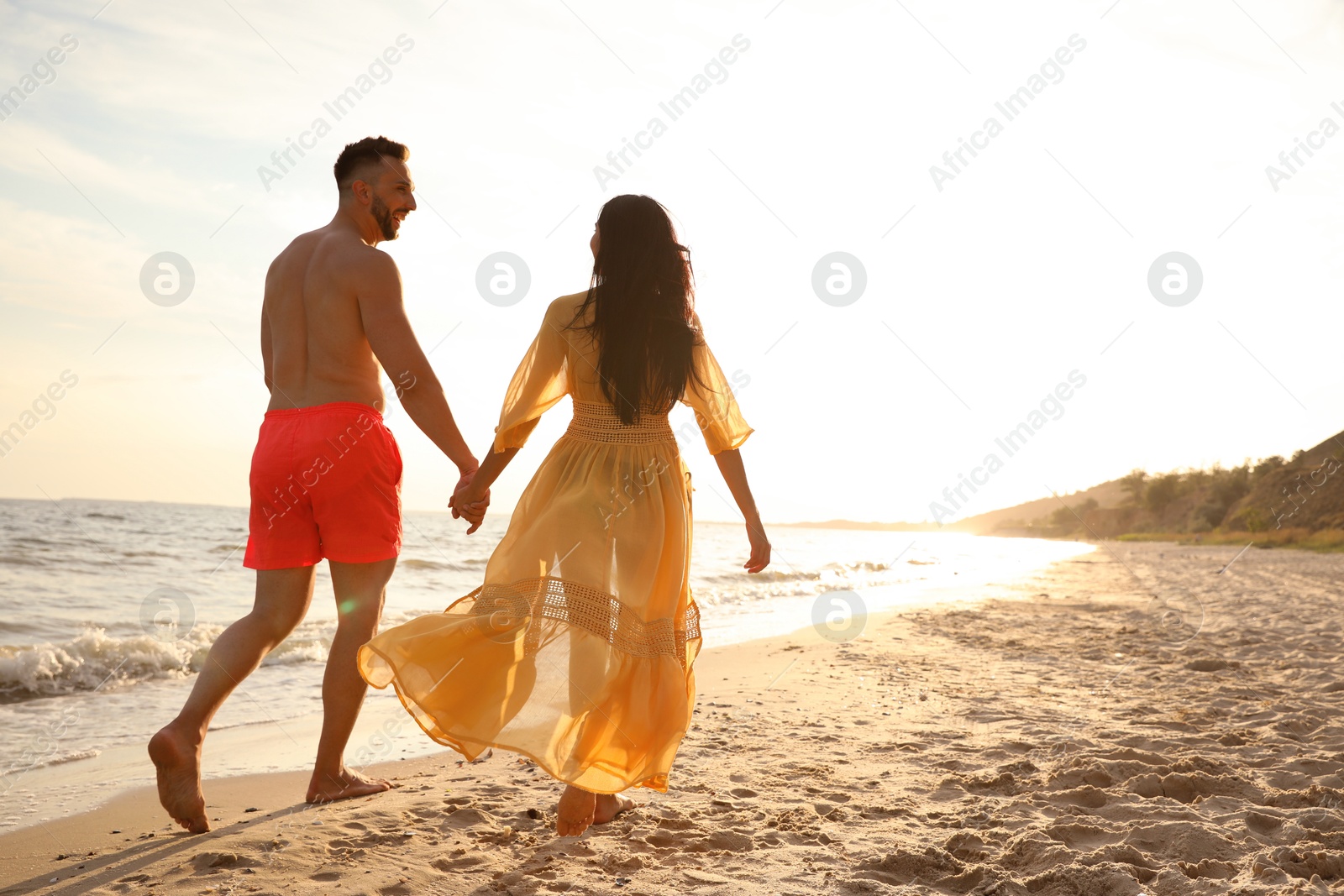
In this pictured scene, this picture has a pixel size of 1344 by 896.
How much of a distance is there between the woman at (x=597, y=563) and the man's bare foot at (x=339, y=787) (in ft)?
2.31

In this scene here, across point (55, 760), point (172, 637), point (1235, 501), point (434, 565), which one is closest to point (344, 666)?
point (55, 760)

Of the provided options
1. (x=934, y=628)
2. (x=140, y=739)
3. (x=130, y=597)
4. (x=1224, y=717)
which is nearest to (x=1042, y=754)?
(x=1224, y=717)

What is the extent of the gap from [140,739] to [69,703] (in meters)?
1.18

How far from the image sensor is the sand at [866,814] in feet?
7.15

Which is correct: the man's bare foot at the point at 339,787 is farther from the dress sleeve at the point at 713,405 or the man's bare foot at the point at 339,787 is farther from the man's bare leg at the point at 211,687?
the dress sleeve at the point at 713,405

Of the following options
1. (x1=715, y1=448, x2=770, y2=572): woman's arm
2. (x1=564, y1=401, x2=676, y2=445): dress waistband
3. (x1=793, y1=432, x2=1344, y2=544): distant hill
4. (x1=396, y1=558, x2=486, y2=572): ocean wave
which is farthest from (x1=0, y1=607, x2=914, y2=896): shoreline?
(x1=793, y1=432, x2=1344, y2=544): distant hill

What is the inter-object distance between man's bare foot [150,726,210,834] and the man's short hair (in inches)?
80.6

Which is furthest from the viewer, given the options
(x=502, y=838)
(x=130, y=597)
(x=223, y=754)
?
(x=130, y=597)

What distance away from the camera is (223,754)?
376 cm

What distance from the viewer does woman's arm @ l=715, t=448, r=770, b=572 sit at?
2.95 metres

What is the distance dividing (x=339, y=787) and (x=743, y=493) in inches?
72.0

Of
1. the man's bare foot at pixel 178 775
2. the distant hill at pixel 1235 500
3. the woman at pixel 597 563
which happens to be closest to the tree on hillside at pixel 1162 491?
the distant hill at pixel 1235 500

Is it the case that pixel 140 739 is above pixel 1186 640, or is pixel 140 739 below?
below

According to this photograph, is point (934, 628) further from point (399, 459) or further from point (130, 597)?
point (130, 597)
